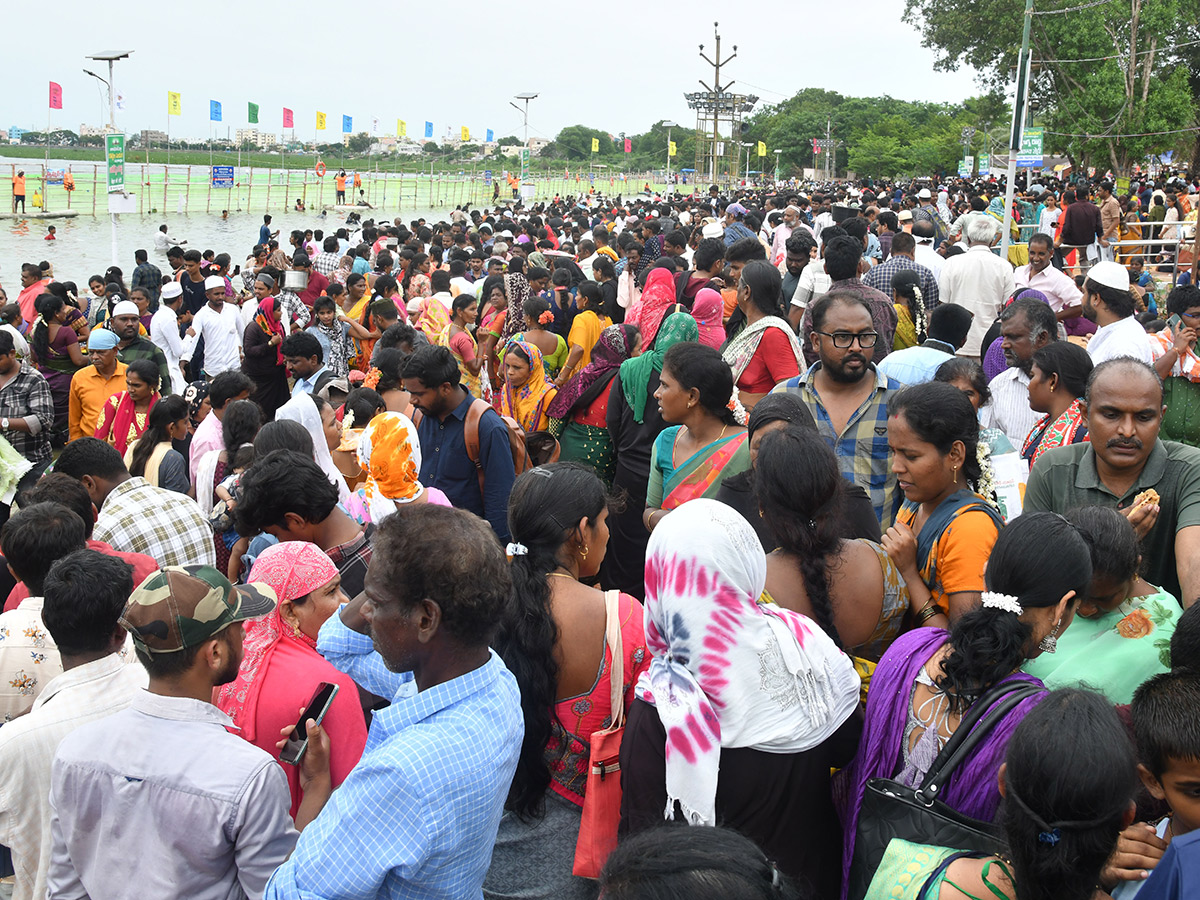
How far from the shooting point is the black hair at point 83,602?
8.79ft

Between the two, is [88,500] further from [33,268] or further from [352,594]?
[33,268]

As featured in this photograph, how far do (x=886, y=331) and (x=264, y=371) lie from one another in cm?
532

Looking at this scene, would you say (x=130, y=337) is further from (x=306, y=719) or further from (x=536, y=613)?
(x=536, y=613)

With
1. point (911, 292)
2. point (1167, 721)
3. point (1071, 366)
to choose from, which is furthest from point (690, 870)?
point (911, 292)

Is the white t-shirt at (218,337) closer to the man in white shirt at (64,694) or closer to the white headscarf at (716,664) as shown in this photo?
the man in white shirt at (64,694)

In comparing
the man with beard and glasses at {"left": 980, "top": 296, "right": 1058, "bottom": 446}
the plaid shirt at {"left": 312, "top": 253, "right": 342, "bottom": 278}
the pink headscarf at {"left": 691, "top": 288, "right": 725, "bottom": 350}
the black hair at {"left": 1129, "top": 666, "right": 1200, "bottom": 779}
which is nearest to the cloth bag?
the black hair at {"left": 1129, "top": 666, "right": 1200, "bottom": 779}

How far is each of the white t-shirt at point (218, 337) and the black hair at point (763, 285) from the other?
5797 mm

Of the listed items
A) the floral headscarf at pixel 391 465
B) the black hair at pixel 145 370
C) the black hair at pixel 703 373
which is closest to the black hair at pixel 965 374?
the black hair at pixel 703 373

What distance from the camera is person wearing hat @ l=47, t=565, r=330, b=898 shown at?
2127 millimetres

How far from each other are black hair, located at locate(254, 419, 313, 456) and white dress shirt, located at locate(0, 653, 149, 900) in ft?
5.26

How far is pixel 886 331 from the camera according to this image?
618 centimetres

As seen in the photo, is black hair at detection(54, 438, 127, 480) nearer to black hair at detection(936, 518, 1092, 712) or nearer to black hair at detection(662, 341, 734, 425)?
black hair at detection(662, 341, 734, 425)

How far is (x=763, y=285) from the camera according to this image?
5465 mm

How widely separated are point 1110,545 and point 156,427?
15.1ft
